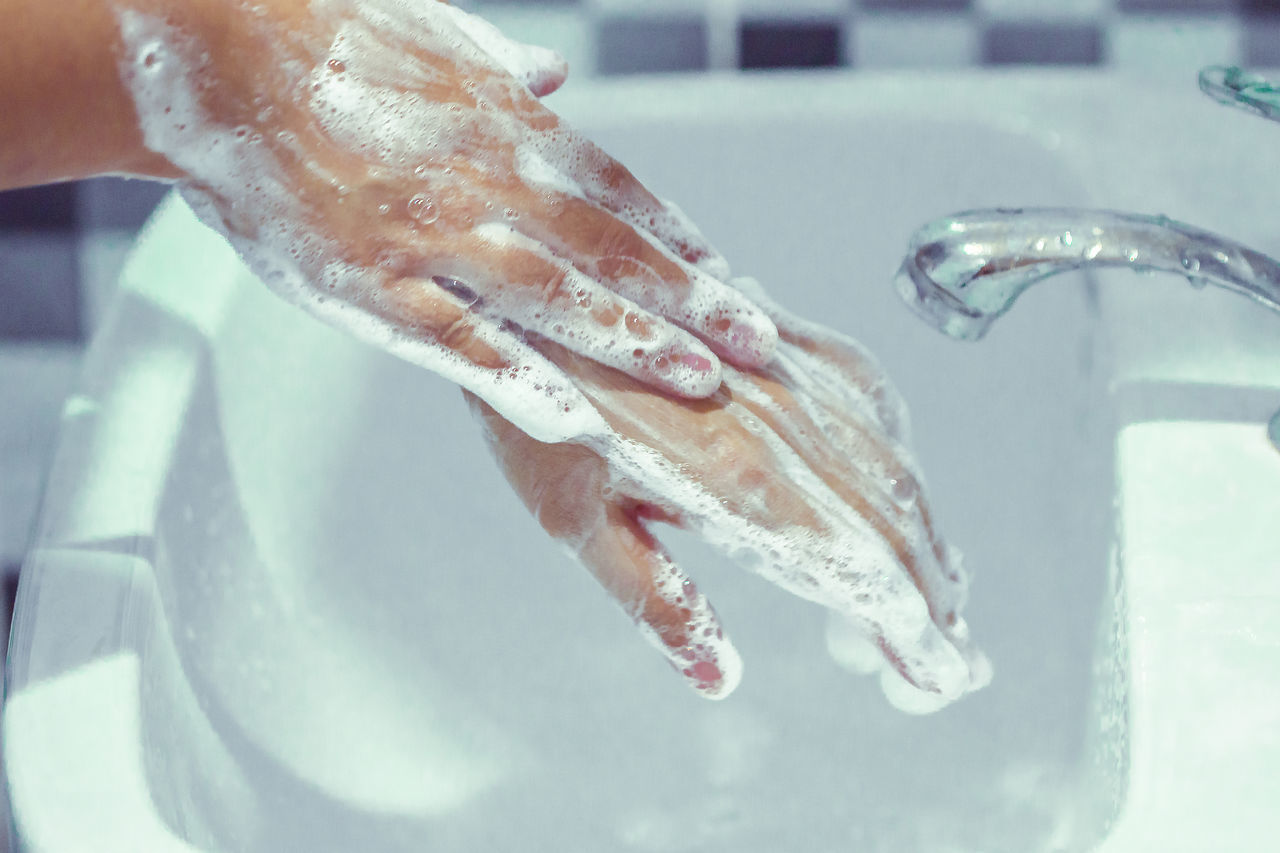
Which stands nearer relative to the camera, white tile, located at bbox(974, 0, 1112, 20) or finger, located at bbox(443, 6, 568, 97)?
finger, located at bbox(443, 6, 568, 97)

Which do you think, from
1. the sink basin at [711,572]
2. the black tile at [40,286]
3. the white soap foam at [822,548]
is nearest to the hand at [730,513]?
the white soap foam at [822,548]

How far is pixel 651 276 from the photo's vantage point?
56cm

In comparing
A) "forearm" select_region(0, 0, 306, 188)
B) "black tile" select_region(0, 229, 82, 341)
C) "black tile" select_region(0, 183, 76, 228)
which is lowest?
"black tile" select_region(0, 229, 82, 341)

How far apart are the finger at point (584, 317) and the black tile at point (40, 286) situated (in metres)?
0.81

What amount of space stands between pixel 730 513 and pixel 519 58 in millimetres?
263

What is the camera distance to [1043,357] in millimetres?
832

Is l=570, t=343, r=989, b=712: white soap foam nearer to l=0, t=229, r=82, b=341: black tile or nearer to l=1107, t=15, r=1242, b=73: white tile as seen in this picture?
l=1107, t=15, r=1242, b=73: white tile

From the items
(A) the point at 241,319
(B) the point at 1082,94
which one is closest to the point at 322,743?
(A) the point at 241,319

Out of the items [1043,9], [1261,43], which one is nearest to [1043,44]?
[1043,9]

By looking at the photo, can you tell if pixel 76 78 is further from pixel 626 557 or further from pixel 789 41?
pixel 789 41

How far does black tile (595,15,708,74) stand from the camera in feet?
3.45

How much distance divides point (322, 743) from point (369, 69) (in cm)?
42

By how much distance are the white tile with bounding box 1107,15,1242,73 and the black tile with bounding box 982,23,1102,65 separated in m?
0.02

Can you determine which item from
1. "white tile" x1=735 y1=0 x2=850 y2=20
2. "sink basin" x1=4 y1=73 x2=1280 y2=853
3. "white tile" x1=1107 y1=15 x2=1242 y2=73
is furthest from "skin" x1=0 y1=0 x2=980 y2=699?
"white tile" x1=1107 y1=15 x2=1242 y2=73
